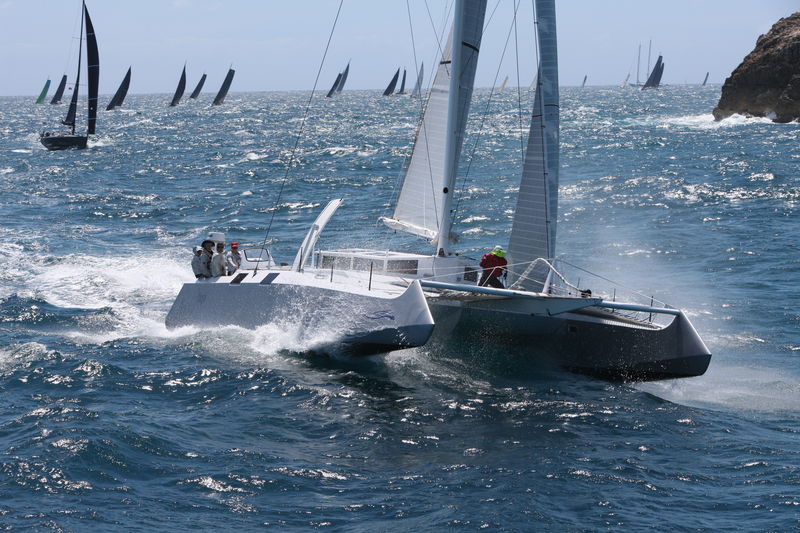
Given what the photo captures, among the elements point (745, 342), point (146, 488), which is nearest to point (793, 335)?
point (745, 342)

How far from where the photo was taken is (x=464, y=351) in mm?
14891

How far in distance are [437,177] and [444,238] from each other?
129 centimetres

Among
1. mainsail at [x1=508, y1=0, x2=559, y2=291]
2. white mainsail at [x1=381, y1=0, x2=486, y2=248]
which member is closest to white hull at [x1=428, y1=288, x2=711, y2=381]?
mainsail at [x1=508, y1=0, x2=559, y2=291]

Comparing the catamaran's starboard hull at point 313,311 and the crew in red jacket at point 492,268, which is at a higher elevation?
the crew in red jacket at point 492,268

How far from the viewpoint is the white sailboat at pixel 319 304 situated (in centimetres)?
1302

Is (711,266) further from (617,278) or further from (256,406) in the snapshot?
→ (256,406)

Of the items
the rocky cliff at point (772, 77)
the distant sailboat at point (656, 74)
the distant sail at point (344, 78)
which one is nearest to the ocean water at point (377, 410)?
the rocky cliff at point (772, 77)

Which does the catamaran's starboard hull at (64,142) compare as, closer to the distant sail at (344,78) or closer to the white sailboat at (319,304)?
the white sailboat at (319,304)

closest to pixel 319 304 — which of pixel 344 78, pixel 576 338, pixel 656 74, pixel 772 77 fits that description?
pixel 576 338

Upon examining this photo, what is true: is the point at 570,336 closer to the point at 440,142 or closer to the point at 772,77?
the point at 440,142

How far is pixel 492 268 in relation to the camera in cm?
1459

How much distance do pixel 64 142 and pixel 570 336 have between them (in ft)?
173

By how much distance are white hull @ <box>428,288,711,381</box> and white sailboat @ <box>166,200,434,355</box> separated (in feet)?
3.73

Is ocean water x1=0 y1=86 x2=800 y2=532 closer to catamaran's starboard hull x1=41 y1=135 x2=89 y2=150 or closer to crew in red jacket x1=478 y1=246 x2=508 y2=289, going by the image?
crew in red jacket x1=478 y1=246 x2=508 y2=289
